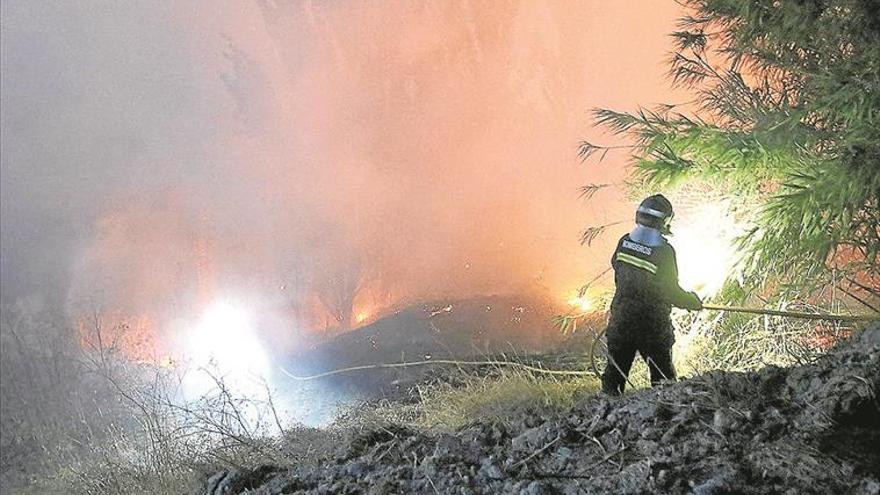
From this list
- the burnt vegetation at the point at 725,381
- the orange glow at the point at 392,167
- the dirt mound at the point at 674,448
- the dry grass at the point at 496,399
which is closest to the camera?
the dirt mound at the point at 674,448

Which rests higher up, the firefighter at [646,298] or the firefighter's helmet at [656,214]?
the firefighter's helmet at [656,214]

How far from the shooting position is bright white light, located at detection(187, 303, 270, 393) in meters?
17.0

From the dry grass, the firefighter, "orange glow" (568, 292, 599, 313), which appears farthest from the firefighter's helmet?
"orange glow" (568, 292, 599, 313)

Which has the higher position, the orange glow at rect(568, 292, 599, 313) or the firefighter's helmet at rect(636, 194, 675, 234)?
the orange glow at rect(568, 292, 599, 313)

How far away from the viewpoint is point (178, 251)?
2198 cm

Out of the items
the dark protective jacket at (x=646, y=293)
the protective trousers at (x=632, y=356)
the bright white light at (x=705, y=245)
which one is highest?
the bright white light at (x=705, y=245)

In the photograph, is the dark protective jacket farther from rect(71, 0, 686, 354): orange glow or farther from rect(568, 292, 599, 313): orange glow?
rect(71, 0, 686, 354): orange glow

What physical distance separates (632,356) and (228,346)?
1391 cm

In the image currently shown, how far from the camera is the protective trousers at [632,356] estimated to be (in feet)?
20.8

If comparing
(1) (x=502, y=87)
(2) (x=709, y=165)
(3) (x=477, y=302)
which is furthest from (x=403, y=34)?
(2) (x=709, y=165)

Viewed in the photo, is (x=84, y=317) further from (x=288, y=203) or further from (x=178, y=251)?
(x=288, y=203)

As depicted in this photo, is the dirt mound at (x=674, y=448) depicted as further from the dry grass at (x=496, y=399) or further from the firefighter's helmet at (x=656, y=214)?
the dry grass at (x=496, y=399)

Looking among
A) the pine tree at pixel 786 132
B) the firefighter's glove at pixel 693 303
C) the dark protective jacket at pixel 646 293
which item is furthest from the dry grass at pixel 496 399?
the pine tree at pixel 786 132

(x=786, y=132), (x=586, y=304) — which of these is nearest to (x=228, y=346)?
(x=586, y=304)
